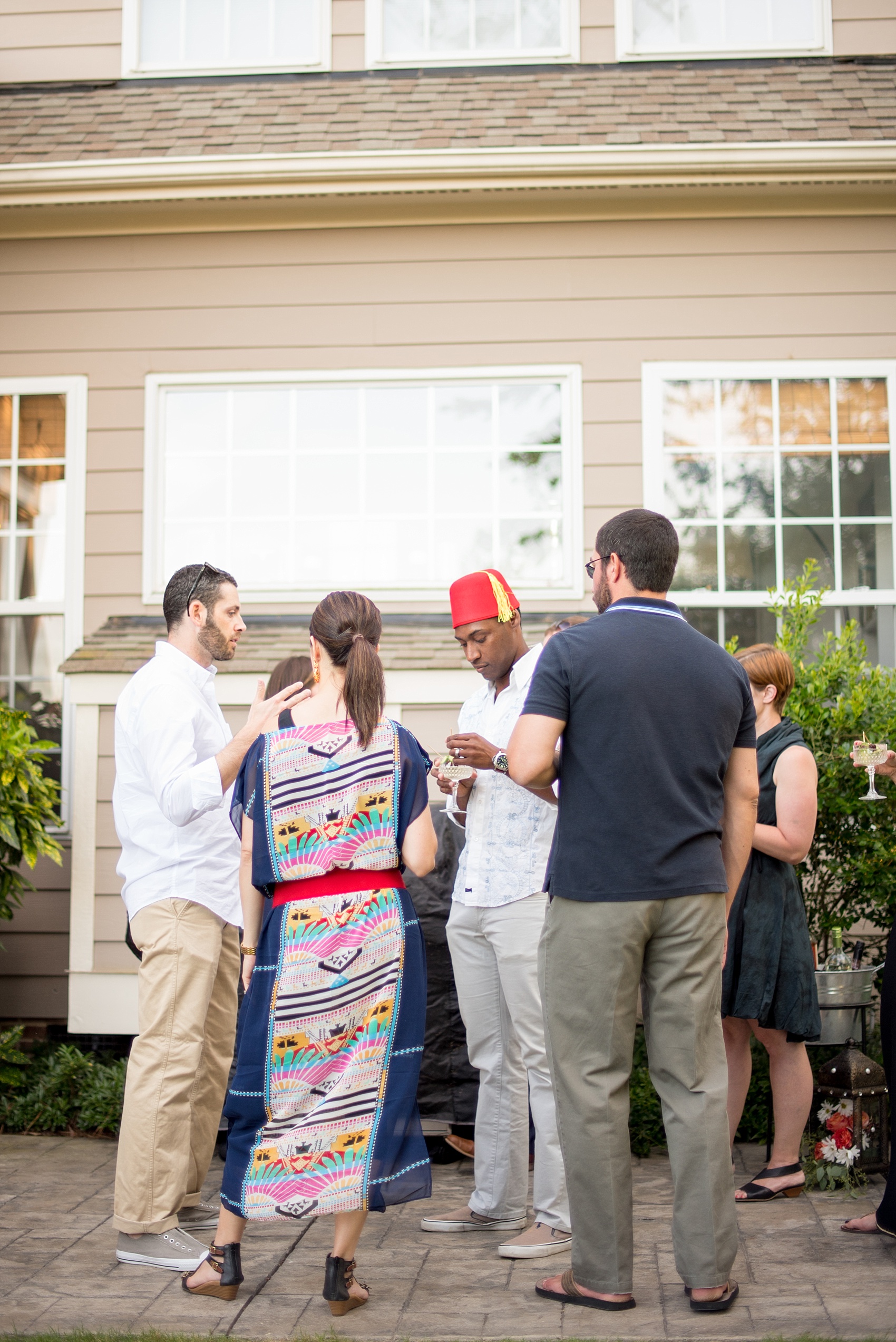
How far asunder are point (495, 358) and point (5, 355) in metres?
2.62

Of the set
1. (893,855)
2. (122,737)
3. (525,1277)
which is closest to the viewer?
(525,1277)

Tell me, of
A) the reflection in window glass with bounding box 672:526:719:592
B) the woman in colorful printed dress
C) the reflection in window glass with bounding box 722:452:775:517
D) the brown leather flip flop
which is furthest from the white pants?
the reflection in window glass with bounding box 722:452:775:517

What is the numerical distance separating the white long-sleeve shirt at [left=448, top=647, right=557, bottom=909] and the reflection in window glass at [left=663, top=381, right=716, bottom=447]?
277 cm

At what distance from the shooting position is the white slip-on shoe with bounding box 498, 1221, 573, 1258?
11.7ft

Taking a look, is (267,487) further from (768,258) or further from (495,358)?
(768,258)

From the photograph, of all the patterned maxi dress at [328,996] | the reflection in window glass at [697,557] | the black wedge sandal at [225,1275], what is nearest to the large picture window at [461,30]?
the reflection in window glass at [697,557]

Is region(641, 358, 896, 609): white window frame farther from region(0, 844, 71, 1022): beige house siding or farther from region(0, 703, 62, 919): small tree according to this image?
region(0, 844, 71, 1022): beige house siding

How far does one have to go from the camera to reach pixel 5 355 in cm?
648

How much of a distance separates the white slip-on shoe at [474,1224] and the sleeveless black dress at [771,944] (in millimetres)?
983

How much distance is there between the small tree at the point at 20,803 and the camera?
525cm

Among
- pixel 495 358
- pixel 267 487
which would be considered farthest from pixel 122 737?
pixel 495 358

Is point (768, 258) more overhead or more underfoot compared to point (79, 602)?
more overhead

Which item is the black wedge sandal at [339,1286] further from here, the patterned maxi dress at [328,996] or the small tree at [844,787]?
the small tree at [844,787]

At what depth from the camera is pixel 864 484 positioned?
20.5 ft
